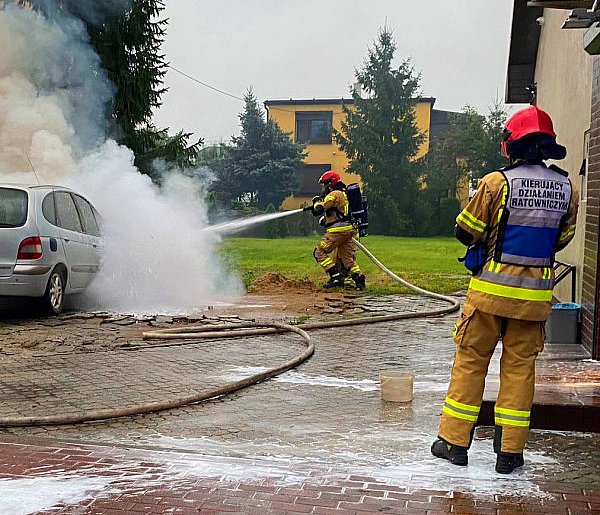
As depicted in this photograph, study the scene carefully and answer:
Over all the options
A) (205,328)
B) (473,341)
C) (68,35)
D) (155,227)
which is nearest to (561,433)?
(473,341)

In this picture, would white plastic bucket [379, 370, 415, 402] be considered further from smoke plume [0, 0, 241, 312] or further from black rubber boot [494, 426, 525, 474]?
smoke plume [0, 0, 241, 312]

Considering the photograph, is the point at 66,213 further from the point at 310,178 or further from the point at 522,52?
the point at 310,178

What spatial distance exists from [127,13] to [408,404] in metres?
12.0

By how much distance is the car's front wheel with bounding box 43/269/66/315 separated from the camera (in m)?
9.77

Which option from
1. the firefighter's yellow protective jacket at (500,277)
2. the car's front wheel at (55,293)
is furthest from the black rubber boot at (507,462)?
the car's front wheel at (55,293)

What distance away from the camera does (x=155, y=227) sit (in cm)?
1234

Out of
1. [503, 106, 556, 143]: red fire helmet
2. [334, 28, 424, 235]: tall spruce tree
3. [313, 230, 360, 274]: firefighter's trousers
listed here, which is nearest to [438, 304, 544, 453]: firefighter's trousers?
[503, 106, 556, 143]: red fire helmet

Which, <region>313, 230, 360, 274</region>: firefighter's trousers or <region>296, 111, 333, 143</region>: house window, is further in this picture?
<region>296, 111, 333, 143</region>: house window

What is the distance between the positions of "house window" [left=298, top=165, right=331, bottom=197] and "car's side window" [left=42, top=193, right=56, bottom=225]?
33536 mm

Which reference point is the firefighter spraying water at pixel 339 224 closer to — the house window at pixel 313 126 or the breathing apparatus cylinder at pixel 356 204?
the breathing apparatus cylinder at pixel 356 204

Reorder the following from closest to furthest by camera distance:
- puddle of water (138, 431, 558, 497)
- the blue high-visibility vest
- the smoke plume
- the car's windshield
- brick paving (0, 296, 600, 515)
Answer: brick paving (0, 296, 600, 515), puddle of water (138, 431, 558, 497), the blue high-visibility vest, the car's windshield, the smoke plume

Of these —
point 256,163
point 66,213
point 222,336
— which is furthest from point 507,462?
point 256,163

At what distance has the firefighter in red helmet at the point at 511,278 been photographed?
4258 millimetres

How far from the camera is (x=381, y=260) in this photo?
71.2ft
